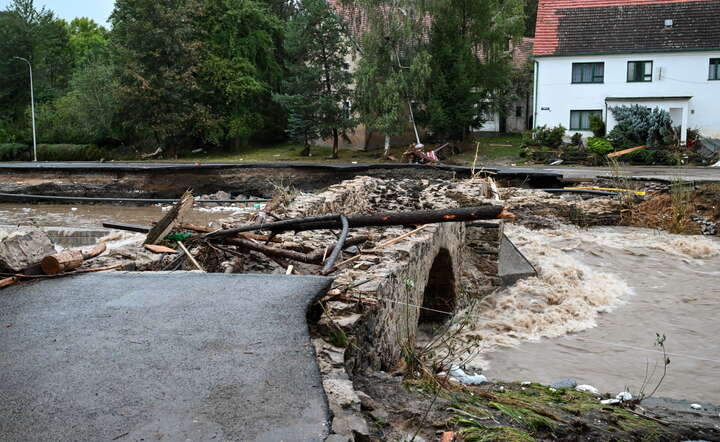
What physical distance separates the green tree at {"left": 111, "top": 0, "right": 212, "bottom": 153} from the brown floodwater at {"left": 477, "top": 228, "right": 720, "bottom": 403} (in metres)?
25.8

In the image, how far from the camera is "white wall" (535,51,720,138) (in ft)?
105

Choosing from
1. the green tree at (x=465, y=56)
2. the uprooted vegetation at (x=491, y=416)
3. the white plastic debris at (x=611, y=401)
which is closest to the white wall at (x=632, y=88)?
the green tree at (x=465, y=56)

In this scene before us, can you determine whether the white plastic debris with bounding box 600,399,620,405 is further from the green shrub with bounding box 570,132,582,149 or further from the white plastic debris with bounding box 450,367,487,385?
the green shrub with bounding box 570,132,582,149

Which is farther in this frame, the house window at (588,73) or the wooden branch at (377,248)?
the house window at (588,73)

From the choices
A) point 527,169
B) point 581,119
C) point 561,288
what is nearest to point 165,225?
point 561,288

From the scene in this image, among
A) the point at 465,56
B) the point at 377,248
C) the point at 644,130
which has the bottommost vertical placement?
the point at 377,248

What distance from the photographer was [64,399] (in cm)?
338

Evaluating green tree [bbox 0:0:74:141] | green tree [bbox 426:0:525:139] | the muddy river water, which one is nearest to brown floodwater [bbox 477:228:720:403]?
the muddy river water

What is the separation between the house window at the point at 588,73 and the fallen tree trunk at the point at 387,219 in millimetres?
29952

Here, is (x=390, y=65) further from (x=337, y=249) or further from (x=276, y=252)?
(x=337, y=249)

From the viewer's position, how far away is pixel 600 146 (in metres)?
30.0

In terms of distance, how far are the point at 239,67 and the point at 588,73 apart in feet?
65.8

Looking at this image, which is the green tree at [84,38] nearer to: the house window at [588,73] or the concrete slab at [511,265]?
the house window at [588,73]

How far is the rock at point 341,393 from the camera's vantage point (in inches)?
144
